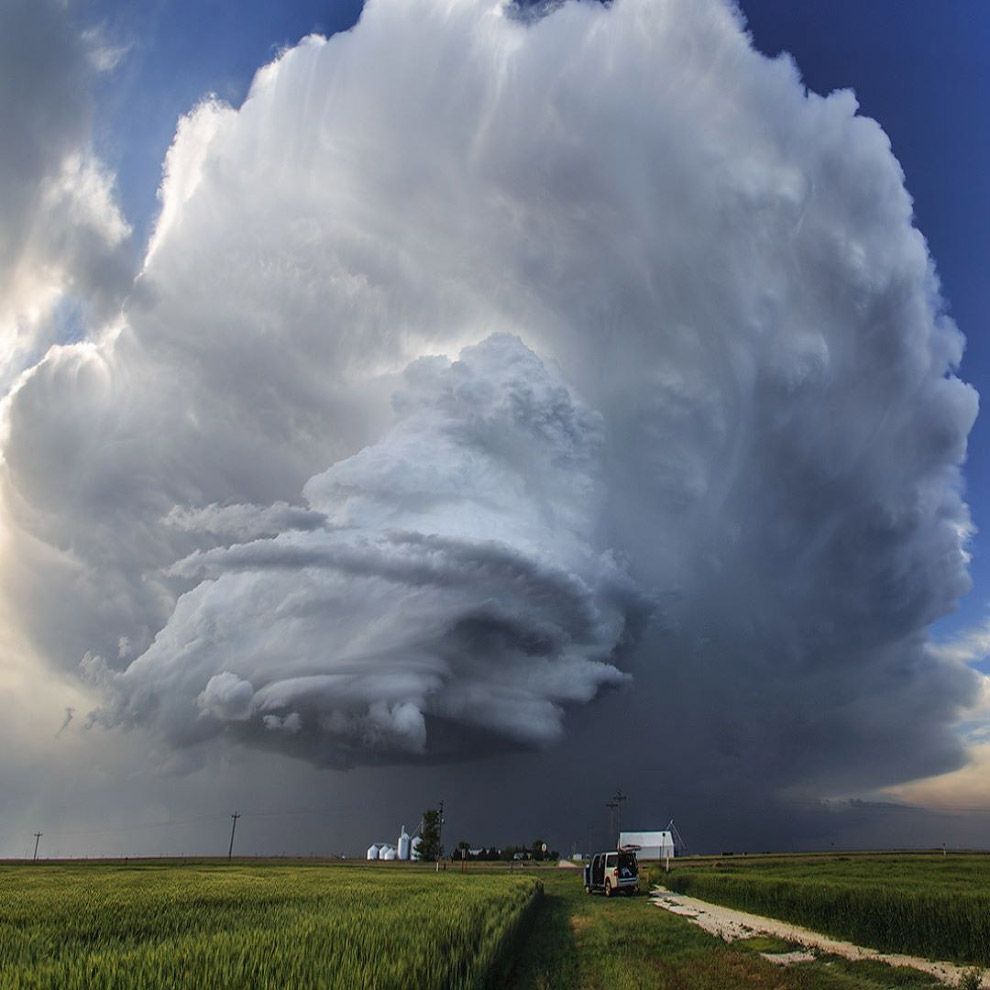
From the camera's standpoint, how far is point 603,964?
22.4 metres

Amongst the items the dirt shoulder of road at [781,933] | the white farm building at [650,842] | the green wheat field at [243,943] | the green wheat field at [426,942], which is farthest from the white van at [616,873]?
the white farm building at [650,842]

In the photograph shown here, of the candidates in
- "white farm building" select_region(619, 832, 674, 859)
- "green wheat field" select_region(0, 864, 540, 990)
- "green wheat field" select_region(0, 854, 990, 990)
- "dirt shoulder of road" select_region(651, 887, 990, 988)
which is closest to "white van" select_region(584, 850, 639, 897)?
"dirt shoulder of road" select_region(651, 887, 990, 988)

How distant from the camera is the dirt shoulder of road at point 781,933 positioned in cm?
2172

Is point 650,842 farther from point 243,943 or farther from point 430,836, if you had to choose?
point 243,943

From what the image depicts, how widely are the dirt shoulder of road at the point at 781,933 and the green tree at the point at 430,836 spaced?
4532 inches

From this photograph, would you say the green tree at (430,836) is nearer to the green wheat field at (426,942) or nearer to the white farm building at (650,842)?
the white farm building at (650,842)

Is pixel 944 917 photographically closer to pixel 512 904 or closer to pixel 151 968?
pixel 512 904

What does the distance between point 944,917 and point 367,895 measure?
22738 mm

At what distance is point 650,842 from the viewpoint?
147000 mm

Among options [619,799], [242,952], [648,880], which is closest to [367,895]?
[242,952]

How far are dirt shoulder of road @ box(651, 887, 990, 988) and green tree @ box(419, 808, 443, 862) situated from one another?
115103 millimetres

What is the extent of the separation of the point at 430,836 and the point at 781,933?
13798 centimetres

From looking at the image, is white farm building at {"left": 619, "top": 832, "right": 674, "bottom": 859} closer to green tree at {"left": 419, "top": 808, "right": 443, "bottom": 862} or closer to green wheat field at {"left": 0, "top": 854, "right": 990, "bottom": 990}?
green tree at {"left": 419, "top": 808, "right": 443, "bottom": 862}

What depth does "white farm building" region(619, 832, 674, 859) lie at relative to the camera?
144700 millimetres
